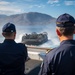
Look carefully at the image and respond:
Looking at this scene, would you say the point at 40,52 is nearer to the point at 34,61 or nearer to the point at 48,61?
the point at 34,61

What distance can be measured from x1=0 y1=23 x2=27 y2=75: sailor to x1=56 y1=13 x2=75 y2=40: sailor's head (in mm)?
757

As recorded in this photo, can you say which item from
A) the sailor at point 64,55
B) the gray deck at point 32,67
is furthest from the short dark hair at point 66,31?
the gray deck at point 32,67

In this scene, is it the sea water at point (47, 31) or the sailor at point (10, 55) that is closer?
the sailor at point (10, 55)

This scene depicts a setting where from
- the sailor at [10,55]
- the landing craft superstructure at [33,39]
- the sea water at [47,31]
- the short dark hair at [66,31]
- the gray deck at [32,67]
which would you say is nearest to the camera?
the short dark hair at [66,31]

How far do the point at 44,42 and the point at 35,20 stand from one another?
16604mm

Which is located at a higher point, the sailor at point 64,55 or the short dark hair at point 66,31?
the short dark hair at point 66,31

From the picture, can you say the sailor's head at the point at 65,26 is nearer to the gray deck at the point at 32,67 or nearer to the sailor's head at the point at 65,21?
the sailor's head at the point at 65,21

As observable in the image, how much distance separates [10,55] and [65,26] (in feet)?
2.77

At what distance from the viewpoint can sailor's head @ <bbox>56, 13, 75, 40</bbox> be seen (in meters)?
1.63

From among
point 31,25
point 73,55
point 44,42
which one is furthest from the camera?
point 31,25

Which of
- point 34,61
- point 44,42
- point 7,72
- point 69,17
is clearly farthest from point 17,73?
point 44,42

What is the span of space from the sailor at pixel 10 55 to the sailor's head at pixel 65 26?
757mm

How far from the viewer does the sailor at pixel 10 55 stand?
2.28 metres

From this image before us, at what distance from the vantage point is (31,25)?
38094mm
